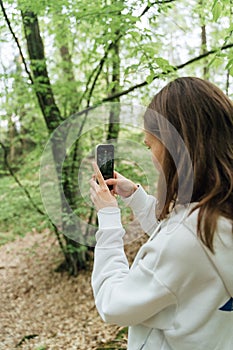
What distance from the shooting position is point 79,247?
5.29 meters

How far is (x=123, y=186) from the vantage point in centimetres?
154

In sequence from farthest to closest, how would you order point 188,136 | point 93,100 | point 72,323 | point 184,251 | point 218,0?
point 93,100, point 72,323, point 218,0, point 188,136, point 184,251

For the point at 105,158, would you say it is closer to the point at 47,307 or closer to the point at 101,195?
the point at 101,195

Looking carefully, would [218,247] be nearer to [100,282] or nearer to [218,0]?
[100,282]

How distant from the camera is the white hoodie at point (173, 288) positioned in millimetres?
954

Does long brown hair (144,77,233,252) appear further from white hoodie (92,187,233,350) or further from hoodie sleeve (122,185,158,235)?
hoodie sleeve (122,185,158,235)

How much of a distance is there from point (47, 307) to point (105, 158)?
4.08 m

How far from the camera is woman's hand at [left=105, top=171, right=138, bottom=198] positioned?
1.51m

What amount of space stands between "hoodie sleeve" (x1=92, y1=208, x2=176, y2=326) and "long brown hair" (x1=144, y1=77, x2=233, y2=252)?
202 mm

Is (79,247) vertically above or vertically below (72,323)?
above

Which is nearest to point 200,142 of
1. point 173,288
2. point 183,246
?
point 183,246

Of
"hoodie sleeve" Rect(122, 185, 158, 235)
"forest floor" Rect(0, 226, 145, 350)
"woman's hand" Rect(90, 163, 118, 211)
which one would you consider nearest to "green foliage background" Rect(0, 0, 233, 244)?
"forest floor" Rect(0, 226, 145, 350)

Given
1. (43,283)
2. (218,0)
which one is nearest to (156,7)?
(218,0)

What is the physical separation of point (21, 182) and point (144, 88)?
2.23 meters
